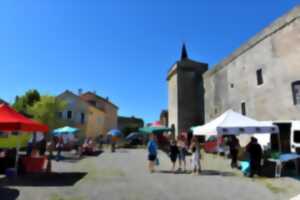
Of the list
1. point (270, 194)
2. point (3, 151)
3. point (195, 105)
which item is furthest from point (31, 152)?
point (195, 105)

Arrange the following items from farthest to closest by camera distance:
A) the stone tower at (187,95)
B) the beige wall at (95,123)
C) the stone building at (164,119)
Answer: the stone building at (164,119) → the beige wall at (95,123) → the stone tower at (187,95)

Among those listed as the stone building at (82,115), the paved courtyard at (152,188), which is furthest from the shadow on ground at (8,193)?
the stone building at (82,115)

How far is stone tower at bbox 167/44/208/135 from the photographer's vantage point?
2986 centimetres

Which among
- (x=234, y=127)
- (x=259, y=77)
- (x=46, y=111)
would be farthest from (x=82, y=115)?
Answer: (x=234, y=127)

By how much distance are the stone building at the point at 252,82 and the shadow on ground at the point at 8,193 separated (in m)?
14.8

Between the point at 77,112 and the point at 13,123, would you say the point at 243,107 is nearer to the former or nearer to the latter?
the point at 13,123

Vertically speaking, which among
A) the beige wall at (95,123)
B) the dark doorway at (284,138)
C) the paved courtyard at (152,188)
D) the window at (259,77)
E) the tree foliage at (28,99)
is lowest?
the paved courtyard at (152,188)

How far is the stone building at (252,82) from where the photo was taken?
1571cm

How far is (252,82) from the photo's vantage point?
780 inches

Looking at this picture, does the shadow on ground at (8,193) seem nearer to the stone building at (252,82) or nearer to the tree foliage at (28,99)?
the stone building at (252,82)

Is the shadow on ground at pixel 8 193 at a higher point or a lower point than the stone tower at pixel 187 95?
lower

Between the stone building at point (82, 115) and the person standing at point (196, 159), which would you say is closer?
the person standing at point (196, 159)

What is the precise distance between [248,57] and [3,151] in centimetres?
1791

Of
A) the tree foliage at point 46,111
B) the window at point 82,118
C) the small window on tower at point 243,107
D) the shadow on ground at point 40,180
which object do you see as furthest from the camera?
the window at point 82,118
